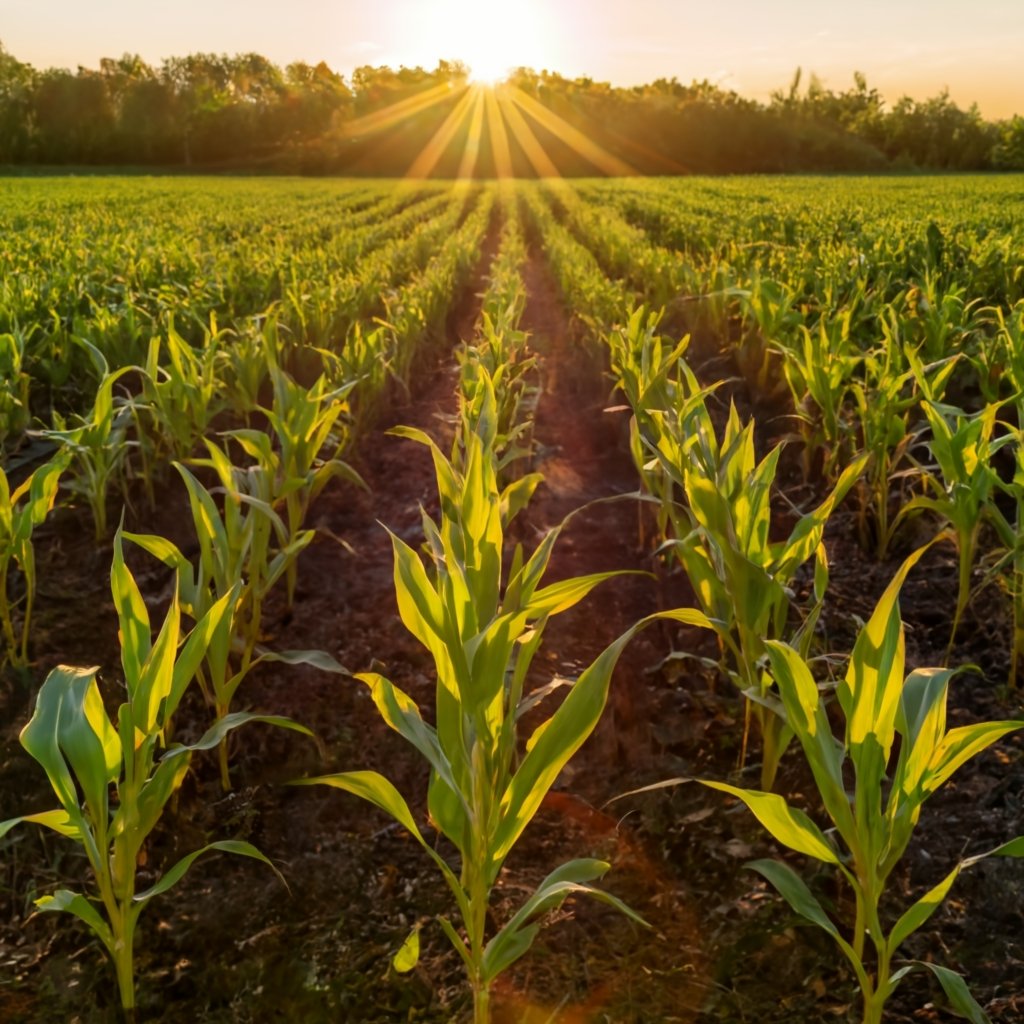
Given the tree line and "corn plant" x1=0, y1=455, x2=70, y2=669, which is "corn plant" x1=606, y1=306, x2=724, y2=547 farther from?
the tree line

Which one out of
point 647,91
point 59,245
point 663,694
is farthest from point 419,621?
point 647,91

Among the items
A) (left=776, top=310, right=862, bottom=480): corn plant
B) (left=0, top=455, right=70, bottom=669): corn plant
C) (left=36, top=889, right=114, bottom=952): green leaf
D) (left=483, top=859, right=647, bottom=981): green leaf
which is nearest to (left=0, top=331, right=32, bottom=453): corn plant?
(left=0, top=455, right=70, bottom=669): corn plant

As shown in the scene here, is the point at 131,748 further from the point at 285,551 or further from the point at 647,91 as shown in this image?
the point at 647,91

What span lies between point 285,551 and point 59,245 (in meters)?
8.00

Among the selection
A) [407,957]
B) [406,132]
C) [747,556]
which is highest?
[406,132]

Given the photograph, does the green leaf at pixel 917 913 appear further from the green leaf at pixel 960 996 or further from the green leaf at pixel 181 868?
the green leaf at pixel 181 868

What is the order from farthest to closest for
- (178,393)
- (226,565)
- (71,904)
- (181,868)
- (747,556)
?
1. (178,393)
2. (226,565)
3. (747,556)
4. (181,868)
5. (71,904)

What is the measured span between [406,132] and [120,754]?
5830 centimetres

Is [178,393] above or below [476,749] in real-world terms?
above

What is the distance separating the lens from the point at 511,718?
1417 millimetres

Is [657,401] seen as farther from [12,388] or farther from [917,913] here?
[12,388]

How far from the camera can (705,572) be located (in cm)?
201

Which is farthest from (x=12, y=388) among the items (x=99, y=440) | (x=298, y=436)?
(x=298, y=436)

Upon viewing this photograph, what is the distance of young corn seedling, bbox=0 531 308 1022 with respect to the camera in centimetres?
133
